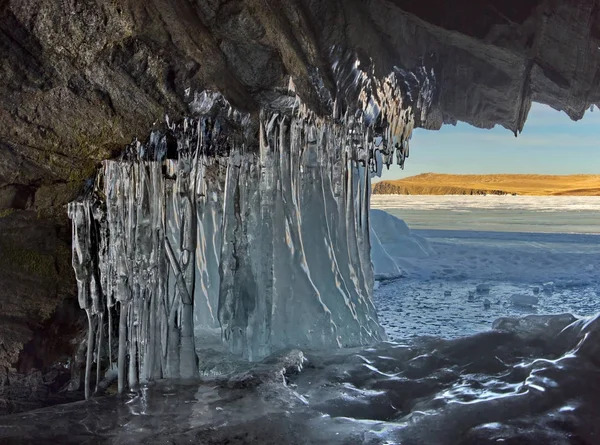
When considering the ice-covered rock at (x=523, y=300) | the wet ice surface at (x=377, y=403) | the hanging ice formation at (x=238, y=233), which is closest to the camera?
the wet ice surface at (x=377, y=403)

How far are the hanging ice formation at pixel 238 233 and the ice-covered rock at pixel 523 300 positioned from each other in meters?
2.94

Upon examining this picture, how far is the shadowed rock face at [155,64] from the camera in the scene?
3.33 meters

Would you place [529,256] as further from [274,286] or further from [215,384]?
[215,384]

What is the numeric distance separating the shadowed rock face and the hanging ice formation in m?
0.20

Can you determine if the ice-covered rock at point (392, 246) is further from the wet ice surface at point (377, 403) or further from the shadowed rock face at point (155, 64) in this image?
the wet ice surface at point (377, 403)

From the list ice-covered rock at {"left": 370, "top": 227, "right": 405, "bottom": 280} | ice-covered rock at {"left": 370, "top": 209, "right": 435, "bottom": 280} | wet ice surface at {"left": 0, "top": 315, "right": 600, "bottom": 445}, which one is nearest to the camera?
wet ice surface at {"left": 0, "top": 315, "right": 600, "bottom": 445}

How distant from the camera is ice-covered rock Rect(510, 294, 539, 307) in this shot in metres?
6.91

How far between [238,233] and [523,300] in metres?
4.48

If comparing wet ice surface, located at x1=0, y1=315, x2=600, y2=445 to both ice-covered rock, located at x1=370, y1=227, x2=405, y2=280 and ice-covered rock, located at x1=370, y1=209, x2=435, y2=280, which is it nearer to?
ice-covered rock, located at x1=370, y1=227, x2=405, y2=280

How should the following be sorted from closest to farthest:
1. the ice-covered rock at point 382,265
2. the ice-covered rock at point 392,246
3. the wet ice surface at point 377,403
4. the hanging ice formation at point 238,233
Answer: the wet ice surface at point 377,403, the hanging ice formation at point 238,233, the ice-covered rock at point 382,265, the ice-covered rock at point 392,246

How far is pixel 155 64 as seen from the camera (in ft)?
11.4

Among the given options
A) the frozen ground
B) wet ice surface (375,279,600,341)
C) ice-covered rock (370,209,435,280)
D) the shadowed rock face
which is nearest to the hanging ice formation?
the shadowed rock face

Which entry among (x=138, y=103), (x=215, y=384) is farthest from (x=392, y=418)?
(x=138, y=103)

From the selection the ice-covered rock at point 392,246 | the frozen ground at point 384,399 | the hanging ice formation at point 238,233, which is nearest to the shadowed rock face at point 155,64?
the hanging ice formation at point 238,233
